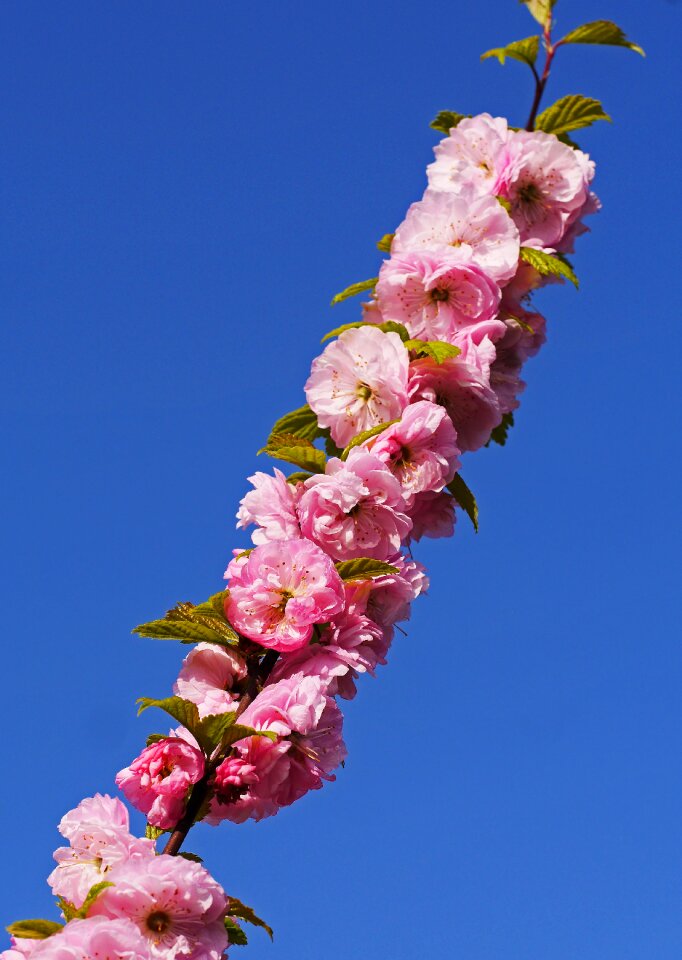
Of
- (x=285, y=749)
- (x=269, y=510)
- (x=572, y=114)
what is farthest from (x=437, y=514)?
(x=572, y=114)

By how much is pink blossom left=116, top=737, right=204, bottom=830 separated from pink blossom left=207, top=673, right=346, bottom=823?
9 centimetres

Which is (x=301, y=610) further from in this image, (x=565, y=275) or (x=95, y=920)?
(x=565, y=275)

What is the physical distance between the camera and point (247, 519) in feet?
11.3

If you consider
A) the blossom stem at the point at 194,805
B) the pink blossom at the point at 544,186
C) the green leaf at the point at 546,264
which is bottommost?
the blossom stem at the point at 194,805

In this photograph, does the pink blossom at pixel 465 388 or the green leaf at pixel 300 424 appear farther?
the green leaf at pixel 300 424

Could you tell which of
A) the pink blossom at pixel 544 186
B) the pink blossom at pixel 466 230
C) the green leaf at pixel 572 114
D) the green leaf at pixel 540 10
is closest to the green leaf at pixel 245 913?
the pink blossom at pixel 466 230

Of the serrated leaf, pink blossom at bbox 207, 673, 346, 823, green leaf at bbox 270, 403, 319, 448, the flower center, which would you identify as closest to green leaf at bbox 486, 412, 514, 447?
the serrated leaf

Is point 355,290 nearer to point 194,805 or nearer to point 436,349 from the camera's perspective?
point 436,349

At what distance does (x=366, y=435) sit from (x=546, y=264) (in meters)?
1.00

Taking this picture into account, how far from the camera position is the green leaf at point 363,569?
3234mm

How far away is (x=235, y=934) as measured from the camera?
2.81 meters

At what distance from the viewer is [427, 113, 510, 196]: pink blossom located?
423 centimetres

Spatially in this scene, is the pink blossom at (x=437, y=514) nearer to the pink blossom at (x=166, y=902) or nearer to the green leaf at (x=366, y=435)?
the green leaf at (x=366, y=435)

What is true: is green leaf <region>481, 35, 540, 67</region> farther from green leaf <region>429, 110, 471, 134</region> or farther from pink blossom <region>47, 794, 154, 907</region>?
pink blossom <region>47, 794, 154, 907</region>
